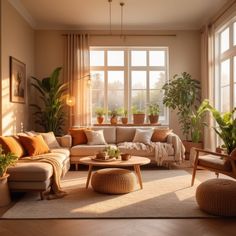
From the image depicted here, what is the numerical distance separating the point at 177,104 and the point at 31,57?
12.2 ft

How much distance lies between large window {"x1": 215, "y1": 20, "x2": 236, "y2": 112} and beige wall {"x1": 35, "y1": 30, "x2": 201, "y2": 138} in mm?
928

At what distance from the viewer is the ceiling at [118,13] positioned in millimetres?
5512

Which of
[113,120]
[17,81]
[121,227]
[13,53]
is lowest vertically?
[121,227]

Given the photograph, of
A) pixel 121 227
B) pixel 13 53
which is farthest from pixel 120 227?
pixel 13 53

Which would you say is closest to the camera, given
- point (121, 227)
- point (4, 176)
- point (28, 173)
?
point (121, 227)

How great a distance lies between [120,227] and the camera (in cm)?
268

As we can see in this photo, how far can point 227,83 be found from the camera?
18.7 feet

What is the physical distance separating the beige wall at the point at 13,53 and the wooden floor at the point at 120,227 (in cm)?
262

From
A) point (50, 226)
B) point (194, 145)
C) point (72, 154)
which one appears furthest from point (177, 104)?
point (50, 226)

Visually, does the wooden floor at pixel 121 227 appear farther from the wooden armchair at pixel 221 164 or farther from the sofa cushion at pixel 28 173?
the wooden armchair at pixel 221 164

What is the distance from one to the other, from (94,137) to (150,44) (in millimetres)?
2913

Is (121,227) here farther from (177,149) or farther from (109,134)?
(109,134)

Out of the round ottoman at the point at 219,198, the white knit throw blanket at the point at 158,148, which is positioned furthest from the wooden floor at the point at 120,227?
the white knit throw blanket at the point at 158,148

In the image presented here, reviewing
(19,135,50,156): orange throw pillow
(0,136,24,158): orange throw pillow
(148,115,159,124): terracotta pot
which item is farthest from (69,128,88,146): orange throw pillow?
(148,115,159,124): terracotta pot
